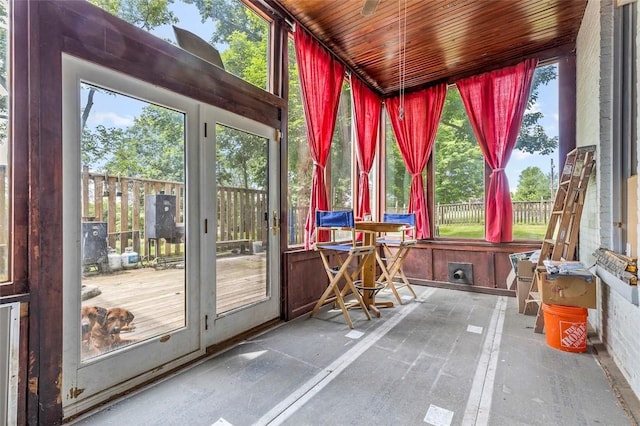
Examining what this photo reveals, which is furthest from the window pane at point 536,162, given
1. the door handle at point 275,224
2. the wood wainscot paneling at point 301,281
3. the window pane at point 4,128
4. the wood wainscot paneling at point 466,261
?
the window pane at point 4,128

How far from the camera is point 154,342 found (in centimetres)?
210

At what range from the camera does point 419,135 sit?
4.79 meters

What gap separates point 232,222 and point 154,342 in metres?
1.08

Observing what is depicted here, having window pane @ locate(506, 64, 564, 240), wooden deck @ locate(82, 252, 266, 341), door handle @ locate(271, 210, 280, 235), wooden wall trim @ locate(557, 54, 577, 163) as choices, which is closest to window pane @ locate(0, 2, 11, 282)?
wooden deck @ locate(82, 252, 266, 341)

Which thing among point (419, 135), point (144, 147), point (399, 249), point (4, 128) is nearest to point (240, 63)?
point (144, 147)

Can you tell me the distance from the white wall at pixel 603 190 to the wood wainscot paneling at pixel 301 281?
2.63m

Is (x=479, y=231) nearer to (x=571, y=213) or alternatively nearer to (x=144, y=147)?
(x=571, y=213)

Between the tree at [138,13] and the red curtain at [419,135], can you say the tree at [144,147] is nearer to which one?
the tree at [138,13]

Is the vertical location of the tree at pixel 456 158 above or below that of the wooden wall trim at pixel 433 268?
above

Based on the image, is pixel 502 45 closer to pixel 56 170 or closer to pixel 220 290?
pixel 220 290

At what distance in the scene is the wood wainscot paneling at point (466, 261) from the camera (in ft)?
13.7

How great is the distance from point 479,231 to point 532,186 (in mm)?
897

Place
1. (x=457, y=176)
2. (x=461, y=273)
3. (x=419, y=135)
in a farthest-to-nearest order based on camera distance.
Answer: (x=419, y=135), (x=457, y=176), (x=461, y=273)

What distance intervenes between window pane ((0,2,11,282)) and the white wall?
142 inches
